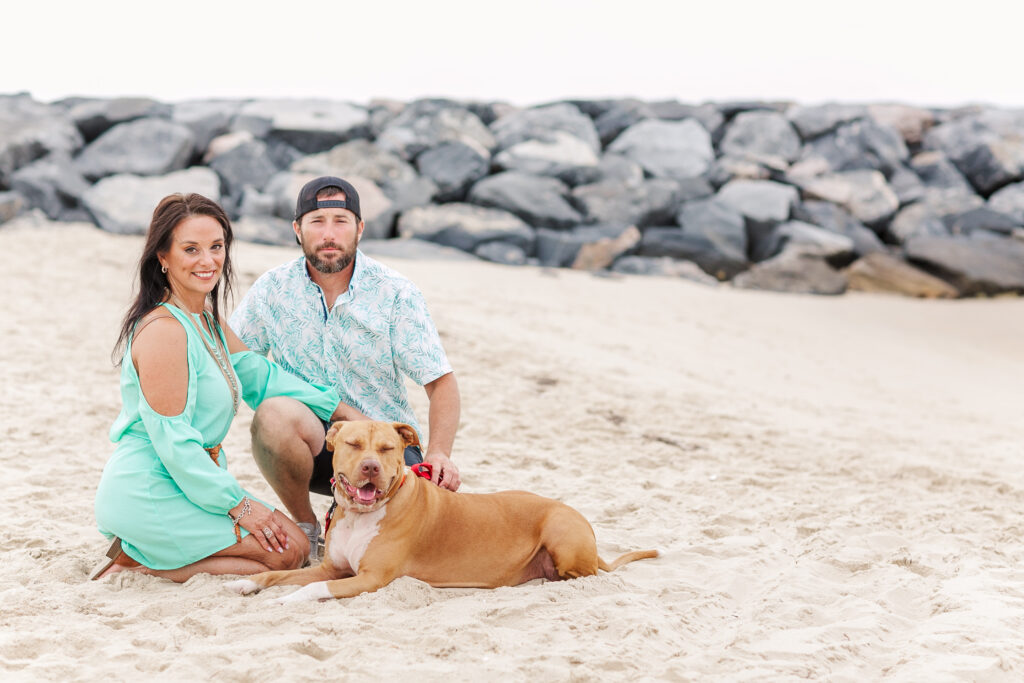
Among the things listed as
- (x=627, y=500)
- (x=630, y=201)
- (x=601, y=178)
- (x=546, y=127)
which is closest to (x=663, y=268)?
(x=630, y=201)

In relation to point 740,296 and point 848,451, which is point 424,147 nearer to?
point 740,296

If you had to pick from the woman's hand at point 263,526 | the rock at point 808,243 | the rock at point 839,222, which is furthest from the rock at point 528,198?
the woman's hand at point 263,526

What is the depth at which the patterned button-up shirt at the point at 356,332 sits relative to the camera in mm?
3996

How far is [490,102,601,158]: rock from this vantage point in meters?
15.6

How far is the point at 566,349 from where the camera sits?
901 centimetres

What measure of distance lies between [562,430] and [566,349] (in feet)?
8.76

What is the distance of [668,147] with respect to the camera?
15.8 meters

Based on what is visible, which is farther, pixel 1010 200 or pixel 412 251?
pixel 1010 200

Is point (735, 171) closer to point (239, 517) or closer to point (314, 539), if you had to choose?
point (314, 539)

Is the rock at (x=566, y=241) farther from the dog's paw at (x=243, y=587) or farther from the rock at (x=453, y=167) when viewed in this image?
the dog's paw at (x=243, y=587)

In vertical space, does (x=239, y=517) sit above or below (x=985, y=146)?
below

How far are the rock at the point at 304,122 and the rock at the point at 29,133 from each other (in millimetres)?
2758

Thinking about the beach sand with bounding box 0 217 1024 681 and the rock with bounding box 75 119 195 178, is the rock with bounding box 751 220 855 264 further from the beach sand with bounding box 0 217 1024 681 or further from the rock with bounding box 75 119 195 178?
the rock with bounding box 75 119 195 178

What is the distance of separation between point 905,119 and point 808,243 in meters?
5.77
